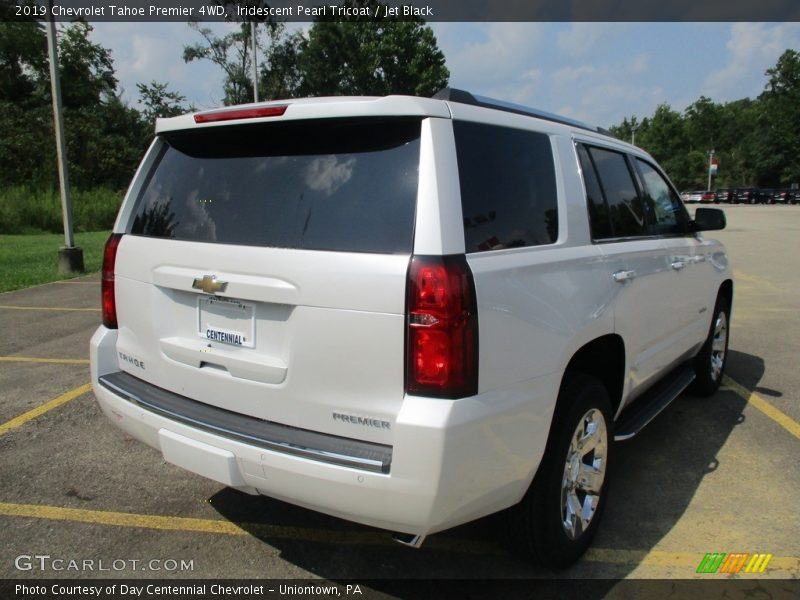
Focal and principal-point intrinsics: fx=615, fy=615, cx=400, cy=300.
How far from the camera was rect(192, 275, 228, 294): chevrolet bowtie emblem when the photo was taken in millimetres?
2434

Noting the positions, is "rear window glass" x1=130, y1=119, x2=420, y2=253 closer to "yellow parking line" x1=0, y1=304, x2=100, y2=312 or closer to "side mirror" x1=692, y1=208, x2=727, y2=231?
"side mirror" x1=692, y1=208, x2=727, y2=231

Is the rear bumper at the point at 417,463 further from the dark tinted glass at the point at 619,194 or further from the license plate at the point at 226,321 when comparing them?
the dark tinted glass at the point at 619,194

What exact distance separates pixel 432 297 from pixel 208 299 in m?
1.02

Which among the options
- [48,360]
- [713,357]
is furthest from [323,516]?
[48,360]

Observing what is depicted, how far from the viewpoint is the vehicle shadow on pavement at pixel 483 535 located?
273 cm

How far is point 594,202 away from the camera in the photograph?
10.2 feet

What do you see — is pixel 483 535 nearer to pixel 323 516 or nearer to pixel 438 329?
pixel 323 516

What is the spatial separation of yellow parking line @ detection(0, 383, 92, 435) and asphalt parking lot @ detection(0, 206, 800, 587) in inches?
0.5

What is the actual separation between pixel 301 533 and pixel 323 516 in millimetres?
186

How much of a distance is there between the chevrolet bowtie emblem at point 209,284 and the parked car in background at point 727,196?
6813 cm

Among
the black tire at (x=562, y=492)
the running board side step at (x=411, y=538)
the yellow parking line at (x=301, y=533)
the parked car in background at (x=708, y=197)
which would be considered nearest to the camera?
the running board side step at (x=411, y=538)

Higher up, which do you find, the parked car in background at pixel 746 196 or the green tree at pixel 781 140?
the green tree at pixel 781 140

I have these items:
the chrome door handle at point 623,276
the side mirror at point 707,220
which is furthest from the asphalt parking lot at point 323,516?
the side mirror at point 707,220

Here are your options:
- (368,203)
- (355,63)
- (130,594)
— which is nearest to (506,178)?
(368,203)
